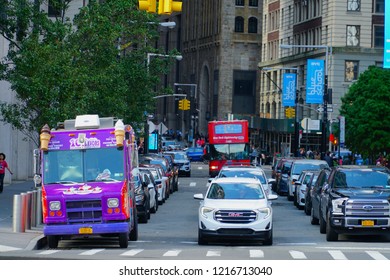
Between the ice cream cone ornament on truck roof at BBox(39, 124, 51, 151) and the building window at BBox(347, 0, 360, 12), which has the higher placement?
the building window at BBox(347, 0, 360, 12)

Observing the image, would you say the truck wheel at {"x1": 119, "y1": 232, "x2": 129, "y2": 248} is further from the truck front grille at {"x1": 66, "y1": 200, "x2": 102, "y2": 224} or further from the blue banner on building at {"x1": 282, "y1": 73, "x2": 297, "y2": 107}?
the blue banner on building at {"x1": 282, "y1": 73, "x2": 297, "y2": 107}

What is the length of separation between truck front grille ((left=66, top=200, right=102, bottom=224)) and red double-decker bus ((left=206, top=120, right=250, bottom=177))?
44293 millimetres

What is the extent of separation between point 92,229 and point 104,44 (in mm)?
18545

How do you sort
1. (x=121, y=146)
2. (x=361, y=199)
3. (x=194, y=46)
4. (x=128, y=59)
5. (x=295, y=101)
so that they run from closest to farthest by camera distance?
(x=121, y=146) → (x=361, y=199) → (x=128, y=59) → (x=295, y=101) → (x=194, y=46)

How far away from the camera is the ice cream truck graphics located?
999 inches

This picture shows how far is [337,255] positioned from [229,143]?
4672 cm

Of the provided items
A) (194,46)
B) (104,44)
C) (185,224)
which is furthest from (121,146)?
(194,46)

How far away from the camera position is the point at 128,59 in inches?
2376

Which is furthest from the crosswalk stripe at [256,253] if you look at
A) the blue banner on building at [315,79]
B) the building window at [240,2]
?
the building window at [240,2]

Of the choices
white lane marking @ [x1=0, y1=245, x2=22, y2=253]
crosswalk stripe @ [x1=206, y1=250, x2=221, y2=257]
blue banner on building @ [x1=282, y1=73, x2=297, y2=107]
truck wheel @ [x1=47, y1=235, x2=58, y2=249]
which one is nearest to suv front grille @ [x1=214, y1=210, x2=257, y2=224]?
crosswalk stripe @ [x1=206, y1=250, x2=221, y2=257]

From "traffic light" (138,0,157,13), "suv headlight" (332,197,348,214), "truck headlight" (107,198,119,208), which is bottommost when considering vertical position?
"suv headlight" (332,197,348,214)

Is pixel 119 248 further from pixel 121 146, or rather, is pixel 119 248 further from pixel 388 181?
pixel 388 181

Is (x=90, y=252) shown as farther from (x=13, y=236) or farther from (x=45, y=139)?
(x=13, y=236)

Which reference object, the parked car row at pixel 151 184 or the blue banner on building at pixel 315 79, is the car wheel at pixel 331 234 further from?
the blue banner on building at pixel 315 79
